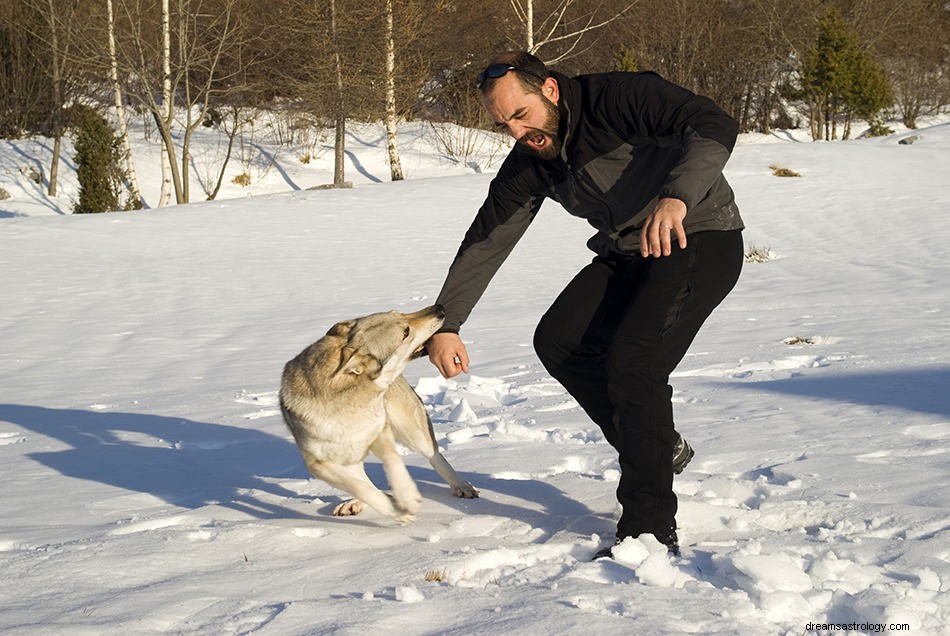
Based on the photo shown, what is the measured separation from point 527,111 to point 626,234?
59 centimetres

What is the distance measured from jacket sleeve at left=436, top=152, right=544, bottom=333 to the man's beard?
24cm

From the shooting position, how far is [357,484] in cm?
400

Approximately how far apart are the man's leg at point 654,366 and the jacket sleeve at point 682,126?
0.29 metres

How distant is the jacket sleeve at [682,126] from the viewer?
3170mm

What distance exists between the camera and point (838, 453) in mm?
4531

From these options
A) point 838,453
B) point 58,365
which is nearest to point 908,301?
point 838,453

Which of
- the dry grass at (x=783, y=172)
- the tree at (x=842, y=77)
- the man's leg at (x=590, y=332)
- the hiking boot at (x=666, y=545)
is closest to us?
the hiking boot at (x=666, y=545)

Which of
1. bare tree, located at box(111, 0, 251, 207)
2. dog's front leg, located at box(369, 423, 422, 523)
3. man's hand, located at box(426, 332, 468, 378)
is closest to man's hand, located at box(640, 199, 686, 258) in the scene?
man's hand, located at box(426, 332, 468, 378)

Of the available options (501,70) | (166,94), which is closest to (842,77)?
(166,94)

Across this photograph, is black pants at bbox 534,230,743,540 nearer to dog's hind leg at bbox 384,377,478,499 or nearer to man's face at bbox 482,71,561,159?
man's face at bbox 482,71,561,159

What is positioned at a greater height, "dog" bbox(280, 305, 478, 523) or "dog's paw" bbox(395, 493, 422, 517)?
"dog" bbox(280, 305, 478, 523)

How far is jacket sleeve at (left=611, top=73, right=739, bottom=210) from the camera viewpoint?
3170 millimetres

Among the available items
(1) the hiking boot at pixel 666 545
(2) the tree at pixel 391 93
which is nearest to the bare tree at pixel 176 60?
(2) the tree at pixel 391 93

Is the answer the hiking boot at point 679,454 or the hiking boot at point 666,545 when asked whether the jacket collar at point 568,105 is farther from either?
the hiking boot at point 666,545
